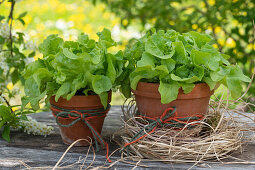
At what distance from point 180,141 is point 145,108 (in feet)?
0.70

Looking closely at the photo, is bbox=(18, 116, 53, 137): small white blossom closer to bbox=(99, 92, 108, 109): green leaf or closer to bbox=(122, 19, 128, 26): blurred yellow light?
bbox=(99, 92, 108, 109): green leaf

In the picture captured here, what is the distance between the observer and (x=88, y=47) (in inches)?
53.9

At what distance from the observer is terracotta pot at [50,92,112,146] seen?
1.40m

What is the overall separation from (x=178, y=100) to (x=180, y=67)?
149mm

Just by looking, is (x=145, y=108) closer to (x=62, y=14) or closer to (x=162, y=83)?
(x=162, y=83)

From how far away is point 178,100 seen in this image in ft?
4.25

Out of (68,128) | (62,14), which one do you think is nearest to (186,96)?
(68,128)

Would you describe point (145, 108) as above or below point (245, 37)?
below

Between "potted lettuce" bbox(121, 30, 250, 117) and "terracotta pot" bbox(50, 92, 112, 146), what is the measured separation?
0.21 metres

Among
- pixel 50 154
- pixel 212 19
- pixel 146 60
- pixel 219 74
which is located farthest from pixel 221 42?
pixel 50 154

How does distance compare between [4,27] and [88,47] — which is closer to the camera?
[88,47]

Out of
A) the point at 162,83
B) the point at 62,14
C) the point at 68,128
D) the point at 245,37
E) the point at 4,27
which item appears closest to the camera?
the point at 162,83

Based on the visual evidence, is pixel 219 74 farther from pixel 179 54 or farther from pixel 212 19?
pixel 212 19

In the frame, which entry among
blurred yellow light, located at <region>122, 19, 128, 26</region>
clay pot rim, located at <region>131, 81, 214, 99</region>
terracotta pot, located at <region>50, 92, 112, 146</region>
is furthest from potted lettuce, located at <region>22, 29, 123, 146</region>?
blurred yellow light, located at <region>122, 19, 128, 26</region>
